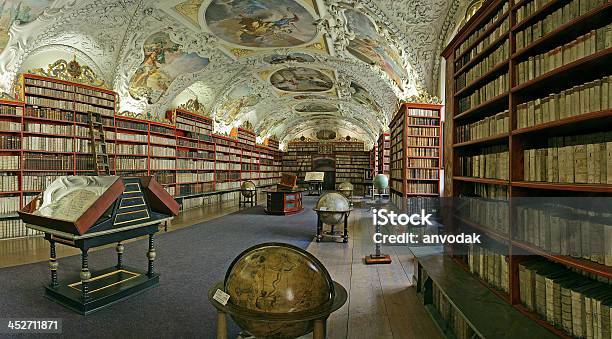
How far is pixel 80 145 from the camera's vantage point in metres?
9.32

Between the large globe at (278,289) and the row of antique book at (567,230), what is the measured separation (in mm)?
1683

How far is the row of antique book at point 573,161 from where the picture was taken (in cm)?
206

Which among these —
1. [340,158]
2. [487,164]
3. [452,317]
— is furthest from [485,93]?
[340,158]

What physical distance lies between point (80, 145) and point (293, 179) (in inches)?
286

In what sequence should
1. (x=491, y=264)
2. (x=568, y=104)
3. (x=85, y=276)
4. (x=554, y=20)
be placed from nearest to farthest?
1. (x=568, y=104)
2. (x=554, y=20)
3. (x=491, y=264)
4. (x=85, y=276)

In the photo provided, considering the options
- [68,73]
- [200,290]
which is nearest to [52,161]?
[68,73]

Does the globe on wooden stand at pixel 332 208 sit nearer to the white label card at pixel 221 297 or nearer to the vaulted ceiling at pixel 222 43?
the vaulted ceiling at pixel 222 43

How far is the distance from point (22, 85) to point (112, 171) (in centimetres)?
327

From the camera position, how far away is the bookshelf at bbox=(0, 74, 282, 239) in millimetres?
7922

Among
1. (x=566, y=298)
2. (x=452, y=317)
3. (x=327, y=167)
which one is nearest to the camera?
(x=566, y=298)

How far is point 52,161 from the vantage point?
8.68m

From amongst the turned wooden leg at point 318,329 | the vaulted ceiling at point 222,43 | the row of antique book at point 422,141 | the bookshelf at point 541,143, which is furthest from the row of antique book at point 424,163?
the turned wooden leg at point 318,329

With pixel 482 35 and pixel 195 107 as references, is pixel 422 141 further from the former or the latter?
pixel 195 107

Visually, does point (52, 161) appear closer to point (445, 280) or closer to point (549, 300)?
point (445, 280)
